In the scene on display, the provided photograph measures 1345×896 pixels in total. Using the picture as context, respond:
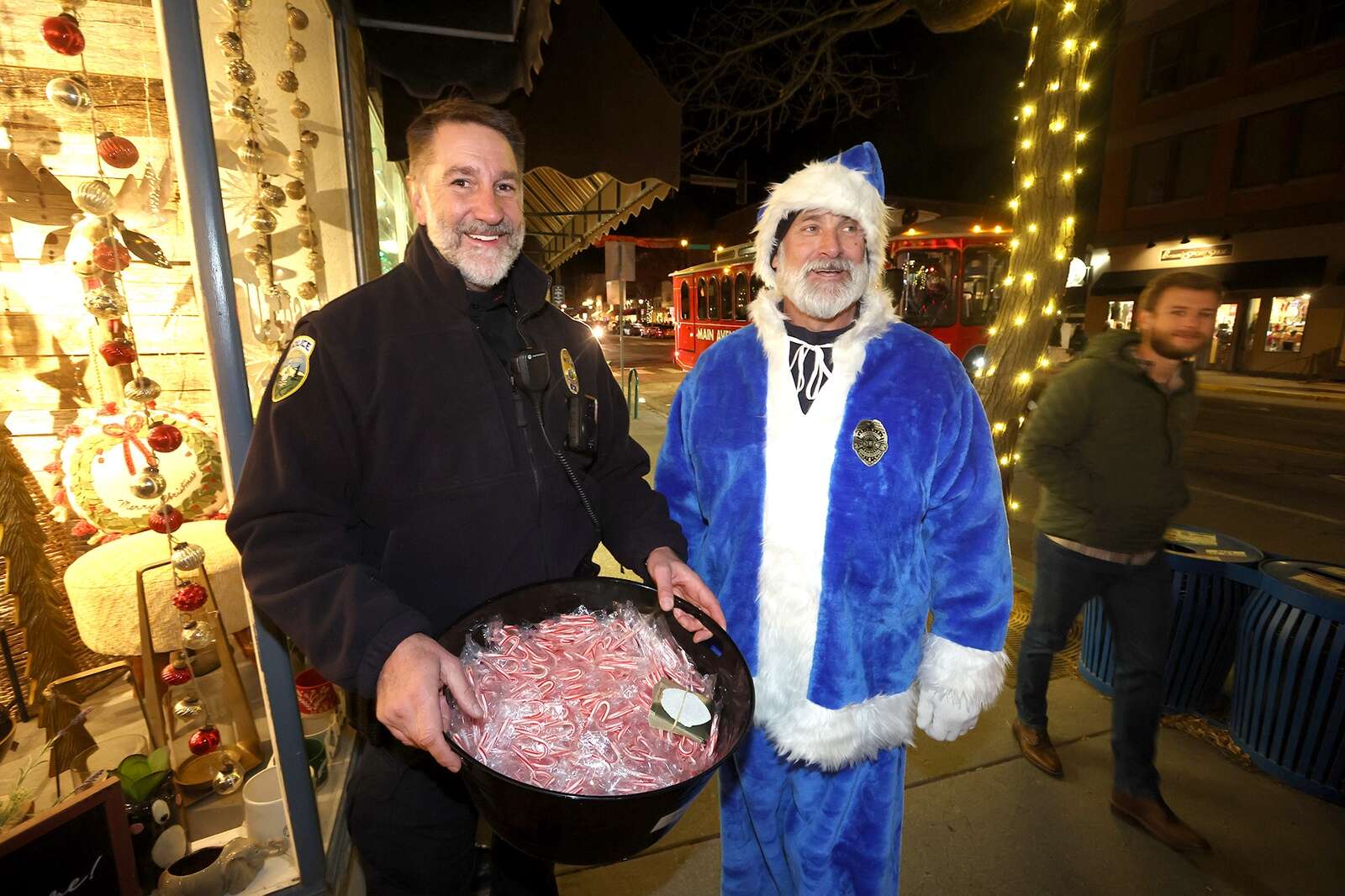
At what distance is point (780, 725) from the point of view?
1.83 meters

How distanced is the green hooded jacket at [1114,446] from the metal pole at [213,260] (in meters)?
3.03

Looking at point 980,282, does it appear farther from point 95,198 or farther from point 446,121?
point 95,198

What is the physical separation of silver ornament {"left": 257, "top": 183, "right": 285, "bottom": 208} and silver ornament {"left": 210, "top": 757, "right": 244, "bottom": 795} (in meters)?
2.25

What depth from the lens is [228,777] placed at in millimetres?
2387

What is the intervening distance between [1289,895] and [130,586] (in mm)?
4805

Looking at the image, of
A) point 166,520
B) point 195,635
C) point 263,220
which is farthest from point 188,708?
point 263,220

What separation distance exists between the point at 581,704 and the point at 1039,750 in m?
2.81

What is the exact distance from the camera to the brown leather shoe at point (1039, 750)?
2936 millimetres

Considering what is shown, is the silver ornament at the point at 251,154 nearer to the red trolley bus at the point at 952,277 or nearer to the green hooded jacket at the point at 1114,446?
the green hooded jacket at the point at 1114,446

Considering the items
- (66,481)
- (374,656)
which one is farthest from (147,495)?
(374,656)

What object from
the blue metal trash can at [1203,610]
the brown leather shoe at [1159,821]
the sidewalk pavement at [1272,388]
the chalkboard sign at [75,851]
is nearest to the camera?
the chalkboard sign at [75,851]

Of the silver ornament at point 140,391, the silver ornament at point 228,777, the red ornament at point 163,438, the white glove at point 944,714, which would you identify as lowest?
the silver ornament at point 228,777

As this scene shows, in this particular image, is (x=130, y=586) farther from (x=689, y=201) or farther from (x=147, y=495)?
(x=689, y=201)

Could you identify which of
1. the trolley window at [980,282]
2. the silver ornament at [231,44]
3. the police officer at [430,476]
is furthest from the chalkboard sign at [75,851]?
the trolley window at [980,282]
